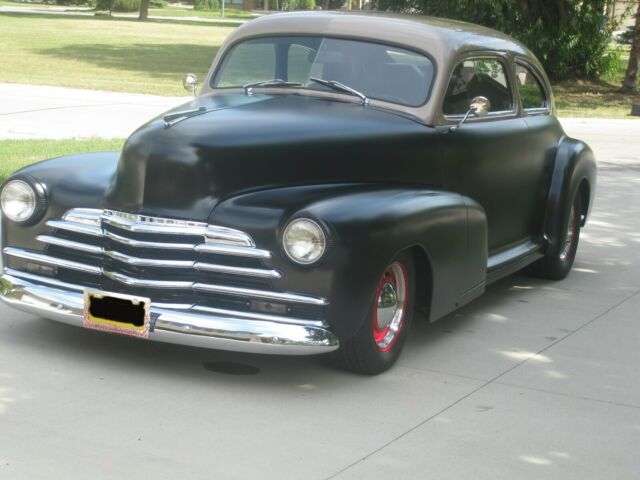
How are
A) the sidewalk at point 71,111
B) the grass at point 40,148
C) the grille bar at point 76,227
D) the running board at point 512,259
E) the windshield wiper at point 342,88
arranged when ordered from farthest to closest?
the sidewalk at point 71,111 < the grass at point 40,148 < the running board at point 512,259 < the windshield wiper at point 342,88 < the grille bar at point 76,227

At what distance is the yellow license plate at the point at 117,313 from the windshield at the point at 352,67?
185 cm

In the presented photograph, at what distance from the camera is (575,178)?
25.9ft

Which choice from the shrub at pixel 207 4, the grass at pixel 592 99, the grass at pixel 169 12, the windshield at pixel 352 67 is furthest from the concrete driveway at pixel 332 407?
the shrub at pixel 207 4

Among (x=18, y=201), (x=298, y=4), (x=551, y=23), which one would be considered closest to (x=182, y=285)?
(x=18, y=201)

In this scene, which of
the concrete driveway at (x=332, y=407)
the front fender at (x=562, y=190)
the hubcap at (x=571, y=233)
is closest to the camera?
the concrete driveway at (x=332, y=407)

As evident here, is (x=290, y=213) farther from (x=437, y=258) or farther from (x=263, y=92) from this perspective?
(x=263, y=92)

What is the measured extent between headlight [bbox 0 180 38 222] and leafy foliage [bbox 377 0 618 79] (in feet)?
69.3

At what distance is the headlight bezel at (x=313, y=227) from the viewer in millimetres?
5176

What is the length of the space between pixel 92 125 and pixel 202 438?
1206 centimetres

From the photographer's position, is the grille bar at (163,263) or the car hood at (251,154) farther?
the car hood at (251,154)

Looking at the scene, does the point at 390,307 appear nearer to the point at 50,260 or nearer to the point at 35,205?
the point at 50,260

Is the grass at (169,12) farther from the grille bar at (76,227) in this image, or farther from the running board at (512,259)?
the grille bar at (76,227)

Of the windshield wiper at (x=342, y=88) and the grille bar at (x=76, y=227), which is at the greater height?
the windshield wiper at (x=342, y=88)

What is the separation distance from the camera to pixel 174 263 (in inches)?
209
